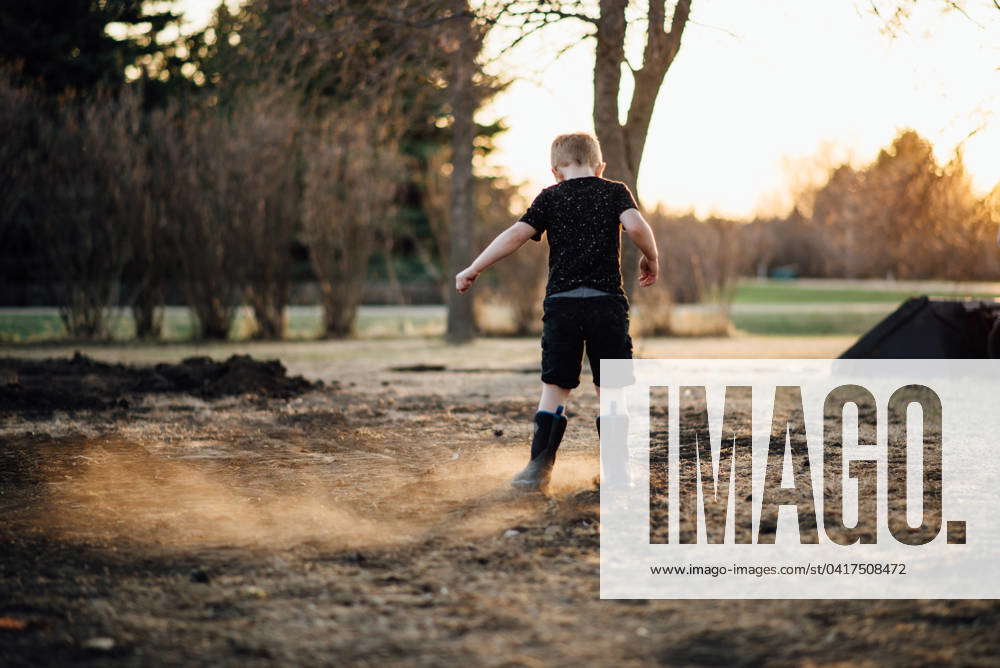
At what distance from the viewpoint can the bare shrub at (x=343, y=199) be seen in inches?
637

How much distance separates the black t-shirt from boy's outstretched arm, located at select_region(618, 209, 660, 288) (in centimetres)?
7

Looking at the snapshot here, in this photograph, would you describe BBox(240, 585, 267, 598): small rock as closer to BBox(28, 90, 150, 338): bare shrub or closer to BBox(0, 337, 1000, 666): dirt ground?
BBox(0, 337, 1000, 666): dirt ground

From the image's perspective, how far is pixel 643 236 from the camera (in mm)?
4516

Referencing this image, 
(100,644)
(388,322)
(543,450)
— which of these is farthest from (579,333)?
(388,322)

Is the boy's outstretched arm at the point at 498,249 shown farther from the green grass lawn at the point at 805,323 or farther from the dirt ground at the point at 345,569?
the green grass lawn at the point at 805,323

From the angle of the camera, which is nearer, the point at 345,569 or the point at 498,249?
the point at 345,569

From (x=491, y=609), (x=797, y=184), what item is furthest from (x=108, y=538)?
(x=797, y=184)

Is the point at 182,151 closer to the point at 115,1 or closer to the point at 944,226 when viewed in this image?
the point at 115,1

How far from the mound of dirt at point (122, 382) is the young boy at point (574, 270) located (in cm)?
463

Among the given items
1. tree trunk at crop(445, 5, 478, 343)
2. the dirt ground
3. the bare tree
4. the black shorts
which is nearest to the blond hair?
the black shorts

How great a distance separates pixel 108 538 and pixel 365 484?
53.8 inches

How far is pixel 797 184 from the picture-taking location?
2008 inches

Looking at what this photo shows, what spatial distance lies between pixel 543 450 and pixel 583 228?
1045 millimetres

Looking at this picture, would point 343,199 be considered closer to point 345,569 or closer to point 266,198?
point 266,198
